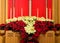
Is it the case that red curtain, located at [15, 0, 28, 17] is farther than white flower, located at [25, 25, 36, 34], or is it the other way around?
red curtain, located at [15, 0, 28, 17]

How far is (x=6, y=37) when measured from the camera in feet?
10.3

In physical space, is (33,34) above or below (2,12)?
below

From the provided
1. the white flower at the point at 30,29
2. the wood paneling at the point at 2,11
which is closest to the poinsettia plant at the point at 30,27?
the white flower at the point at 30,29

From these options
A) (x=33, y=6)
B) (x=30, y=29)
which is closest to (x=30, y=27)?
(x=30, y=29)

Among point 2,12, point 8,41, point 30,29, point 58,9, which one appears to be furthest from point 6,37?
point 58,9

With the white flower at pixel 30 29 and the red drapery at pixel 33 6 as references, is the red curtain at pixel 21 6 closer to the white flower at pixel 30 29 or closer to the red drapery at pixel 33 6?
the red drapery at pixel 33 6

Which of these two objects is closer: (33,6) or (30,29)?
(30,29)

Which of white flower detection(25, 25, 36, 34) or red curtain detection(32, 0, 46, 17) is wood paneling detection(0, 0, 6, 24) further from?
white flower detection(25, 25, 36, 34)

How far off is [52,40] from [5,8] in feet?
3.65

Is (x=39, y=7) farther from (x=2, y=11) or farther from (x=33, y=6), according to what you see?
(x=2, y=11)

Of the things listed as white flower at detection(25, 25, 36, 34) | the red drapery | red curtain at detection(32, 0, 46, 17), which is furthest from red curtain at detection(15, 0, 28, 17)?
white flower at detection(25, 25, 36, 34)

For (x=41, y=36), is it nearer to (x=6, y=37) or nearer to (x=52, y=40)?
(x=52, y=40)

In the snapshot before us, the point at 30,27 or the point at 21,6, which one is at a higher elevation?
the point at 21,6

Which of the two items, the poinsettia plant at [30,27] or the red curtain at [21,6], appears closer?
the poinsettia plant at [30,27]
